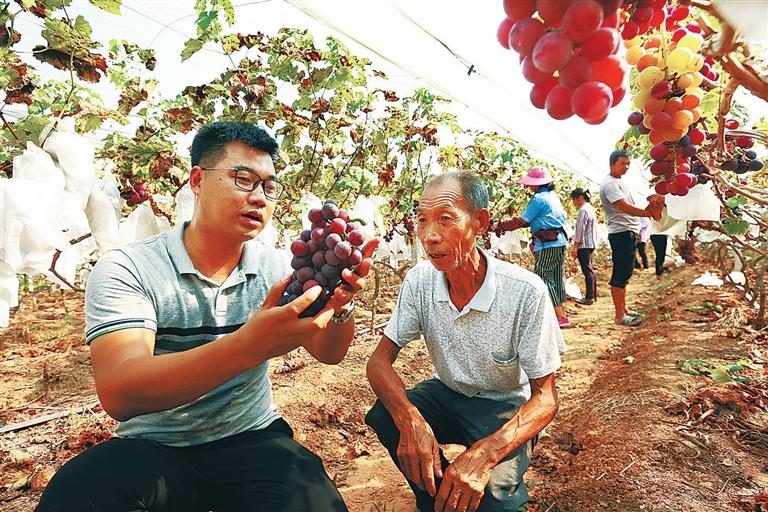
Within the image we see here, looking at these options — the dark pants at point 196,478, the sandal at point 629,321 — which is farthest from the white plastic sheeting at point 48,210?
the sandal at point 629,321

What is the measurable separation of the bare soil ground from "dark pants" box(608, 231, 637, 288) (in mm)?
688

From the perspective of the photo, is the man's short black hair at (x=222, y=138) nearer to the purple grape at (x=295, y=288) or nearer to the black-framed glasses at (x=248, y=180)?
the black-framed glasses at (x=248, y=180)

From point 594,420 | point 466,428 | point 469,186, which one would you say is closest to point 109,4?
point 469,186

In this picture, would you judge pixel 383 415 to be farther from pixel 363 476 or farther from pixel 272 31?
pixel 272 31

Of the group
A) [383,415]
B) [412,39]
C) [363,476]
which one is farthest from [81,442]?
[412,39]

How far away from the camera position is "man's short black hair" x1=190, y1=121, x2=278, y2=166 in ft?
5.74

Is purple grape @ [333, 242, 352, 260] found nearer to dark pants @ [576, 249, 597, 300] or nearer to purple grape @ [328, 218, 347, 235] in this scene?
purple grape @ [328, 218, 347, 235]

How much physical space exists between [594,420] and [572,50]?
9.60ft

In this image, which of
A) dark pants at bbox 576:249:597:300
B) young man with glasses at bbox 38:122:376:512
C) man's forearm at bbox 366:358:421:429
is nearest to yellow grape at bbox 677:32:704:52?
young man with glasses at bbox 38:122:376:512

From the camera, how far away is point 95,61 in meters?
2.43

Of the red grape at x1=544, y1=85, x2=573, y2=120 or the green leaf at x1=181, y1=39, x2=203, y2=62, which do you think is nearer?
the red grape at x1=544, y1=85, x2=573, y2=120

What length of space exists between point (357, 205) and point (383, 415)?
2527 mm

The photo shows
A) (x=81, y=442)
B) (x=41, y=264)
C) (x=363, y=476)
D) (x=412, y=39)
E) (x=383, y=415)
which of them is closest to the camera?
(x=383, y=415)

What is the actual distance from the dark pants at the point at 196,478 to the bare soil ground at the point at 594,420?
93 cm
